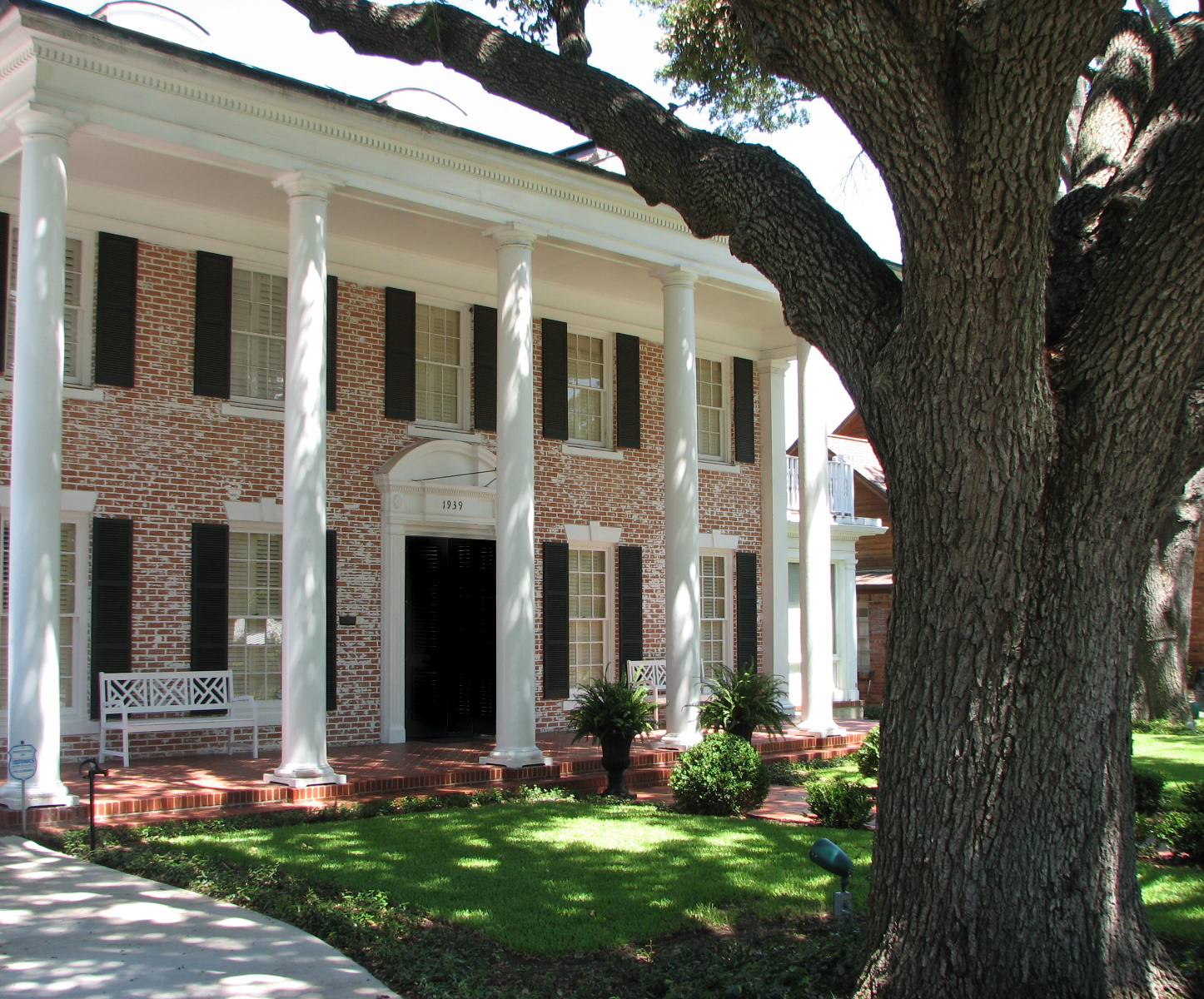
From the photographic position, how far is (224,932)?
591 cm

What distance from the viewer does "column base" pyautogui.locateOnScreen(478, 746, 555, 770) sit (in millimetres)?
11375

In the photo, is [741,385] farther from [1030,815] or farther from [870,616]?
[1030,815]

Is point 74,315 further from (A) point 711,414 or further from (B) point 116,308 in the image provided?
(A) point 711,414

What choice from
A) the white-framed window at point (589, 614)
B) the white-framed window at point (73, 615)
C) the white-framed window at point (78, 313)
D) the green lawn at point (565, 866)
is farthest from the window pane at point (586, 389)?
the green lawn at point (565, 866)

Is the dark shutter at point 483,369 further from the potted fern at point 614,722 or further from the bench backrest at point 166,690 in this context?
the potted fern at point 614,722

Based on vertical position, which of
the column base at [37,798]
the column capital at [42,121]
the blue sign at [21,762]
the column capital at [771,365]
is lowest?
the column base at [37,798]

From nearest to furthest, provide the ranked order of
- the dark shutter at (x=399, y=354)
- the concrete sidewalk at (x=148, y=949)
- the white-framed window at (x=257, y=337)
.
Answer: the concrete sidewalk at (x=148, y=949) < the white-framed window at (x=257, y=337) < the dark shutter at (x=399, y=354)

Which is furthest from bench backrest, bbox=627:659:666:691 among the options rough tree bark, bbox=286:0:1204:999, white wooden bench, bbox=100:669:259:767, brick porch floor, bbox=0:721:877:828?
rough tree bark, bbox=286:0:1204:999

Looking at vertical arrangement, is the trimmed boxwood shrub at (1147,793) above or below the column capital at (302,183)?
below

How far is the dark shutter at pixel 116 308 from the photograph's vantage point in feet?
39.0

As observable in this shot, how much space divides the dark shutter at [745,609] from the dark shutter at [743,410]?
1592 millimetres

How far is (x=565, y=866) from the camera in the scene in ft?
24.9

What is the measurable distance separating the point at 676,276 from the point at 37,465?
7.40m

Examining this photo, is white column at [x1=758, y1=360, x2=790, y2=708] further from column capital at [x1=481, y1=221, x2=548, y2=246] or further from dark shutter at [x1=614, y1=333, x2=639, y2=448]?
column capital at [x1=481, y1=221, x2=548, y2=246]
